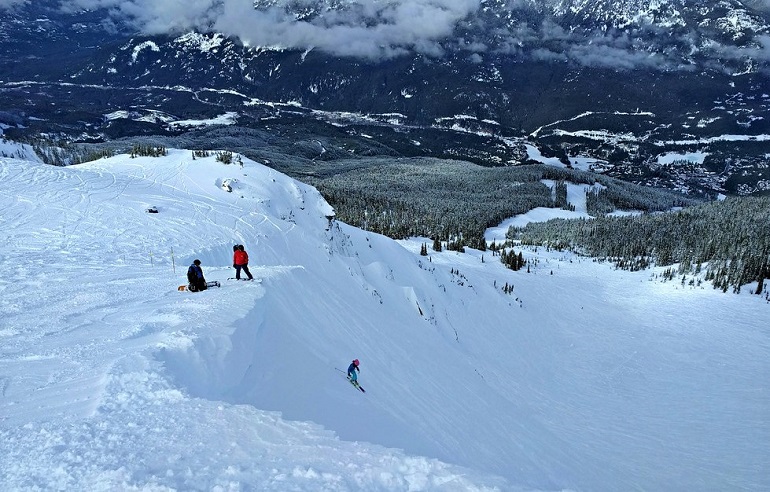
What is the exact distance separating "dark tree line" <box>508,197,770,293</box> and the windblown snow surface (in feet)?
A: 18.8

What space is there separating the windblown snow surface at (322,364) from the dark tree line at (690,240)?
18.8ft

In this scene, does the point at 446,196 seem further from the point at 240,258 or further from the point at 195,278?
the point at 195,278

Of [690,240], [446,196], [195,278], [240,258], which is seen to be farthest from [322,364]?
[446,196]

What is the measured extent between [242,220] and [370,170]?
5527 inches

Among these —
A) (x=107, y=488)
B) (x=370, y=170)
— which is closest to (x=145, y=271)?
(x=107, y=488)

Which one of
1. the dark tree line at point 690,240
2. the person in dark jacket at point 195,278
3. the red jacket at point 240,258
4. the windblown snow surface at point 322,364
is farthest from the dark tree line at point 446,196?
the person in dark jacket at point 195,278

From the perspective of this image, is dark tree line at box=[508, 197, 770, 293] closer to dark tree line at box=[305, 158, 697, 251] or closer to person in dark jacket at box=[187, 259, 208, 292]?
dark tree line at box=[305, 158, 697, 251]

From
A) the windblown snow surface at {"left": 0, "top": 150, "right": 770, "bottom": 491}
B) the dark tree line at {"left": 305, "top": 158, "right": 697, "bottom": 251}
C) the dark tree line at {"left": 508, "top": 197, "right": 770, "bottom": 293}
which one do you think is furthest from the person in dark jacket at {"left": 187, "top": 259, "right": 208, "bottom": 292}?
the dark tree line at {"left": 508, "top": 197, "right": 770, "bottom": 293}

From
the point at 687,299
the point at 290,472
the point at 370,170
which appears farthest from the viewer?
the point at 370,170

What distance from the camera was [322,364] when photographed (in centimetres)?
1120

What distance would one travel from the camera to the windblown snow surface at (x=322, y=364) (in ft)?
20.3

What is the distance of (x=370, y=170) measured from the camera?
165 meters

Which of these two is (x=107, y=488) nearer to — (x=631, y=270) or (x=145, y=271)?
(x=145, y=271)

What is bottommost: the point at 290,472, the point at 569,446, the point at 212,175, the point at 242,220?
the point at 569,446
